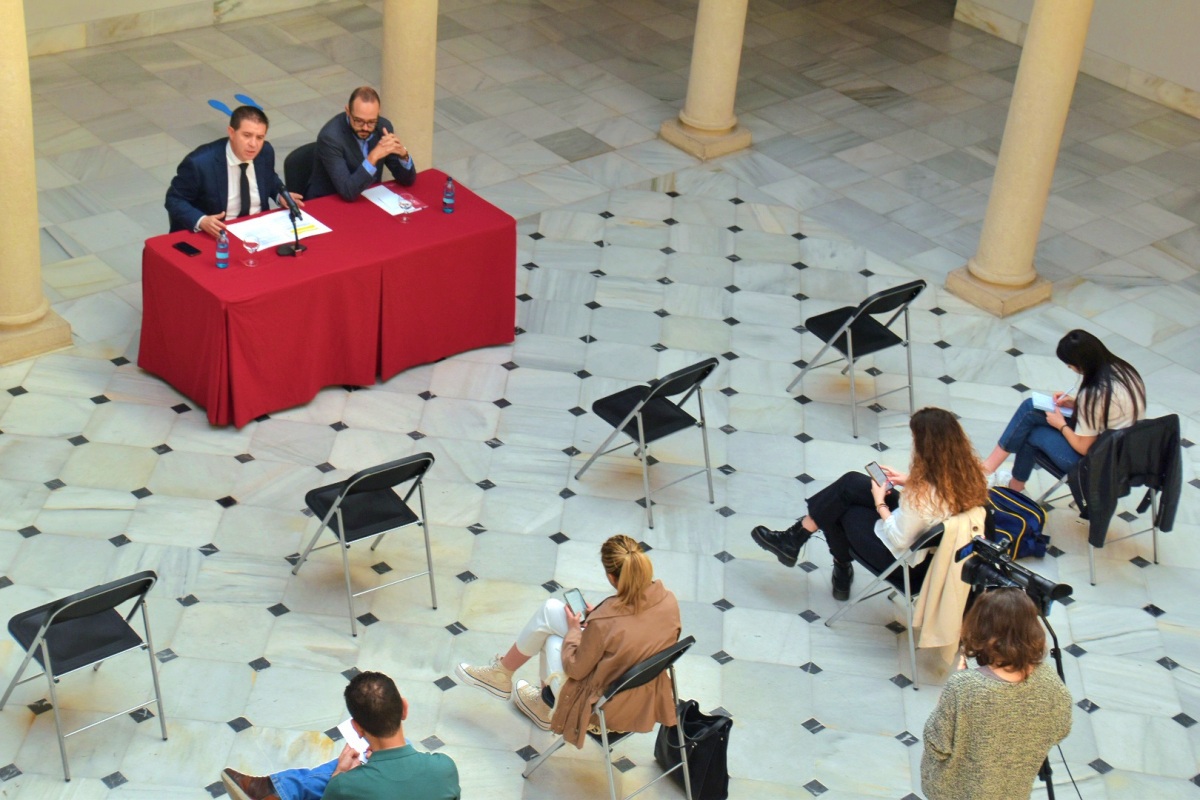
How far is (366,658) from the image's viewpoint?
627cm

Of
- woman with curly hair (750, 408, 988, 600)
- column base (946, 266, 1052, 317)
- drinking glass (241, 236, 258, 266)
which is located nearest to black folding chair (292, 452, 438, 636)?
drinking glass (241, 236, 258, 266)

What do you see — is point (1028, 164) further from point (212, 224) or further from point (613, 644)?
point (613, 644)

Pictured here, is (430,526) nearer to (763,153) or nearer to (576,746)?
(576,746)

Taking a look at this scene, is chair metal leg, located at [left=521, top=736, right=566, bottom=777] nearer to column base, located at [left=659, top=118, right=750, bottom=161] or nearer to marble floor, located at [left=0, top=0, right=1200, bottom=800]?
marble floor, located at [left=0, top=0, right=1200, bottom=800]

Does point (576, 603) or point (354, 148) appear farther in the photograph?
point (354, 148)

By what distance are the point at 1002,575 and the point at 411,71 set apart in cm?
565

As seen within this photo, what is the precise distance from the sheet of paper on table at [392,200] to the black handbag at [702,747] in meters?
3.55

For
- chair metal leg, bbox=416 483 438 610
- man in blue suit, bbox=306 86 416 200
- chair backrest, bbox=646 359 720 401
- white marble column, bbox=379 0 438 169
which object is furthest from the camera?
white marble column, bbox=379 0 438 169

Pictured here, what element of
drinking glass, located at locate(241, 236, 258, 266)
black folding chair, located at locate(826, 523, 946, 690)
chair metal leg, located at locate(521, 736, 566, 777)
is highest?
drinking glass, located at locate(241, 236, 258, 266)

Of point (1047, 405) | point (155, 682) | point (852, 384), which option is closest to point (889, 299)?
point (852, 384)

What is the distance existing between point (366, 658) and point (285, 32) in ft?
24.9

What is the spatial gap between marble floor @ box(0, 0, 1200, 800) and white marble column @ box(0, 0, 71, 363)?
22 cm

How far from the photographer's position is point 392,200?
322 inches

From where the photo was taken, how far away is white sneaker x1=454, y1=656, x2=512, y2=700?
6.08 meters
